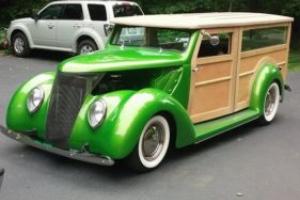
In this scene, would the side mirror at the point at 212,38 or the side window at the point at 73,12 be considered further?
the side window at the point at 73,12

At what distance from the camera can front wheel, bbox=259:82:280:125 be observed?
7.81m

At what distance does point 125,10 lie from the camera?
43.5 ft

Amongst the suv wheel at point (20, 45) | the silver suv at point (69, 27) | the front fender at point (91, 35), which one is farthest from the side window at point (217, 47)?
the suv wheel at point (20, 45)

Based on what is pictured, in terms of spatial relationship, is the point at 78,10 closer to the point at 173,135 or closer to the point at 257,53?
the point at 257,53

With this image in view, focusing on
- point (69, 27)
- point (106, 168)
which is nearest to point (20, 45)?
point (69, 27)

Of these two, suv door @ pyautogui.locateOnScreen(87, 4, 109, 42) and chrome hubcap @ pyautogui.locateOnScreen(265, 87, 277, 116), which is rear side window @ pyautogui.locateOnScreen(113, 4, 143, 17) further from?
chrome hubcap @ pyautogui.locateOnScreen(265, 87, 277, 116)

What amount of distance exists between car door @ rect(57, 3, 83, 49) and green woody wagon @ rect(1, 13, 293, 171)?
681 centimetres

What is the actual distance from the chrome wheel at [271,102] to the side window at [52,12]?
7.65m

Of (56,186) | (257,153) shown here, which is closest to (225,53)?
(257,153)

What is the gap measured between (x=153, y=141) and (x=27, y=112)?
4.79 feet

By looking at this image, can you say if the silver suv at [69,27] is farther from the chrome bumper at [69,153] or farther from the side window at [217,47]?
the chrome bumper at [69,153]

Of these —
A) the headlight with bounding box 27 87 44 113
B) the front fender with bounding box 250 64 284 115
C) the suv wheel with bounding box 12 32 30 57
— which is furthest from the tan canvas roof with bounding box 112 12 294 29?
the suv wheel with bounding box 12 32 30 57

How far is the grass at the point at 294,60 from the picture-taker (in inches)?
547

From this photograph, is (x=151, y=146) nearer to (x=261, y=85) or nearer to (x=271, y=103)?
(x=261, y=85)
